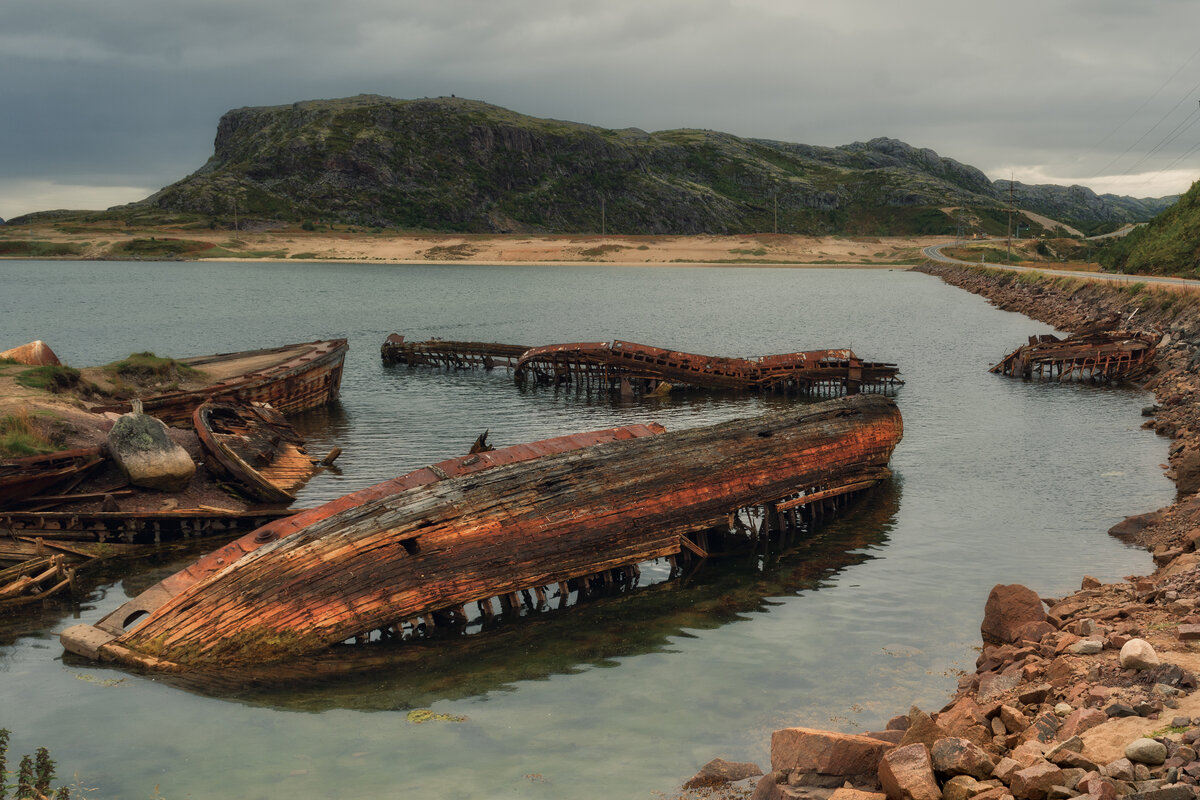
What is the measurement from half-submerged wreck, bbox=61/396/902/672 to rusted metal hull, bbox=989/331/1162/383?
113 ft

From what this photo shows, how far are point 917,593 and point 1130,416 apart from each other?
26.1 metres

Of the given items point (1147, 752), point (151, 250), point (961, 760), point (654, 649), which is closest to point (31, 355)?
point (654, 649)

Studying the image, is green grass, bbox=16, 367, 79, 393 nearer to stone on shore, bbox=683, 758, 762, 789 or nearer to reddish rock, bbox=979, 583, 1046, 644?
stone on shore, bbox=683, 758, 762, 789

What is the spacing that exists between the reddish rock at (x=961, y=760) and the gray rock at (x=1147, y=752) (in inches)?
49.9

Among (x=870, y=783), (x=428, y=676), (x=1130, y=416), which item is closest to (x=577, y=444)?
(x=428, y=676)

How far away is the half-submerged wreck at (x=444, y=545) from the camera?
1491 cm

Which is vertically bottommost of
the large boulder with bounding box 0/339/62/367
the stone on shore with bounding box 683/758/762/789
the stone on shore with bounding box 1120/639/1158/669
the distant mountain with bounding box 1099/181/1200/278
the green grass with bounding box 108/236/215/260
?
the stone on shore with bounding box 683/758/762/789

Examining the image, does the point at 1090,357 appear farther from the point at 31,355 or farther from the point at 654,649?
the point at 31,355

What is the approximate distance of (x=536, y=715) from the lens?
1349cm

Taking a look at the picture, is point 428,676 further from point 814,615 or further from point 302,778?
point 814,615

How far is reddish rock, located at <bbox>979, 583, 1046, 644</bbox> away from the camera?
14.9 meters

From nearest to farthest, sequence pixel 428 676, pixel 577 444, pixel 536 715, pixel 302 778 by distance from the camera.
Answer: pixel 302 778 → pixel 536 715 → pixel 428 676 → pixel 577 444

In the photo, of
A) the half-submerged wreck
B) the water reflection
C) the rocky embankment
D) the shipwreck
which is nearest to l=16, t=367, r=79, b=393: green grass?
the half-submerged wreck

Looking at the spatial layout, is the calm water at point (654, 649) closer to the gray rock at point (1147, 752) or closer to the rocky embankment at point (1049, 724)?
the rocky embankment at point (1049, 724)
